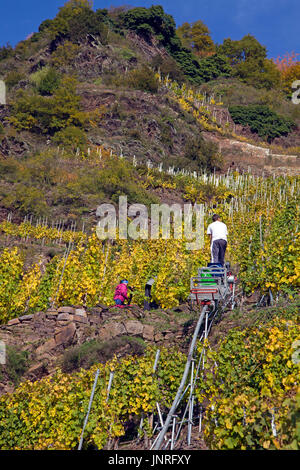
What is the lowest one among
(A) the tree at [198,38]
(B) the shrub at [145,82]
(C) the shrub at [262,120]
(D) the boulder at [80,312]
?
(D) the boulder at [80,312]

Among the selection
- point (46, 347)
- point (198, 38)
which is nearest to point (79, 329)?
point (46, 347)

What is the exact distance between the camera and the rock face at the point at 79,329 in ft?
30.1

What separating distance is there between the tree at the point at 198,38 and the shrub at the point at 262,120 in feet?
66.0

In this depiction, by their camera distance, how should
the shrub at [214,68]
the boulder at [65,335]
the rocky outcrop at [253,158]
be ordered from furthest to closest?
the shrub at [214,68] < the rocky outcrop at [253,158] < the boulder at [65,335]

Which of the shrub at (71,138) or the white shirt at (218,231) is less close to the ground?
the shrub at (71,138)

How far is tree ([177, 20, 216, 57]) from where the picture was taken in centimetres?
5919

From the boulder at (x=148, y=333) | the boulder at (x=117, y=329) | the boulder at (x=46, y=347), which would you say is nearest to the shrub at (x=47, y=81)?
the boulder at (x=46, y=347)

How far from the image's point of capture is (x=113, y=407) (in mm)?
6410

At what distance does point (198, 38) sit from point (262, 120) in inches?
966

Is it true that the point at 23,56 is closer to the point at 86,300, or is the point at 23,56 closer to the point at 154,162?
the point at 154,162

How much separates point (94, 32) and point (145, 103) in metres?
12.2
